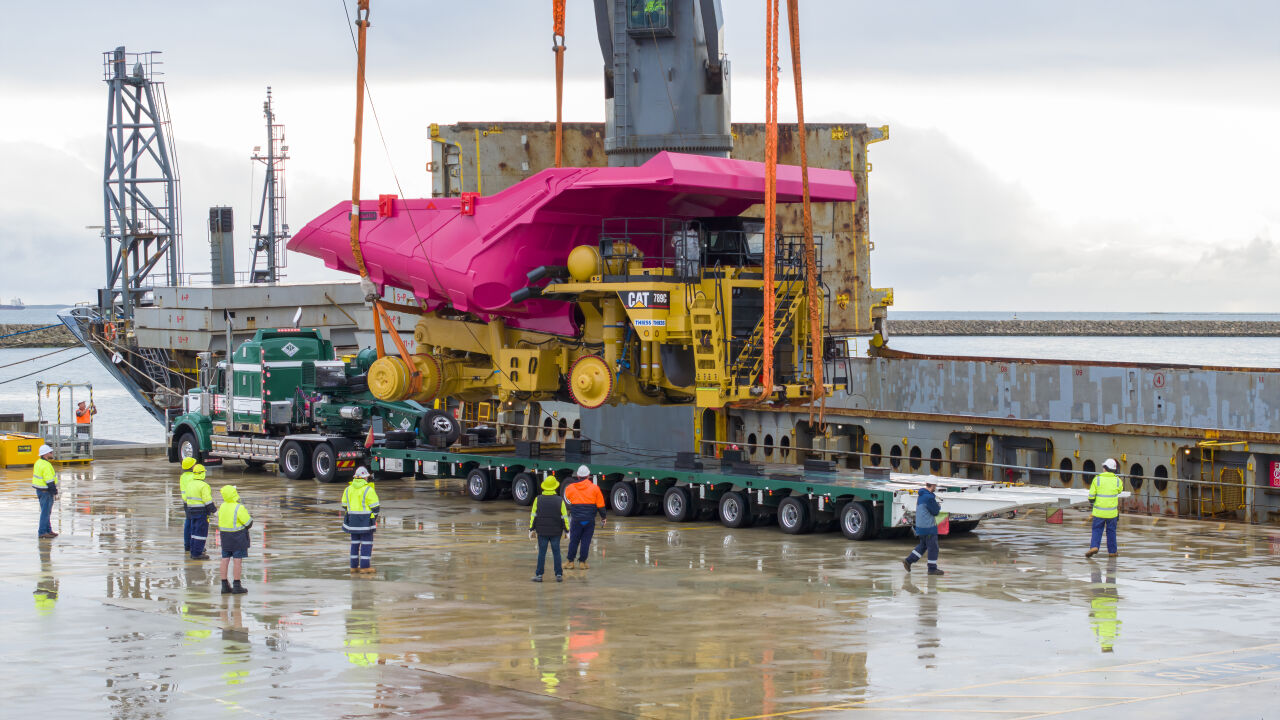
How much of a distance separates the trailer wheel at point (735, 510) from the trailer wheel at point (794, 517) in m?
0.65

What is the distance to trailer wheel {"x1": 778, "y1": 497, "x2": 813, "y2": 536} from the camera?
2095 cm

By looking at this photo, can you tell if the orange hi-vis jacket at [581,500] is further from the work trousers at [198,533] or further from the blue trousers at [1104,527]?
the blue trousers at [1104,527]

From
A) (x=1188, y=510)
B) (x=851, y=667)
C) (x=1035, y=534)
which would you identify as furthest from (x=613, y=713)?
(x=1188, y=510)

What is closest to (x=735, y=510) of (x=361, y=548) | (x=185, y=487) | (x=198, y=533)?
(x=361, y=548)

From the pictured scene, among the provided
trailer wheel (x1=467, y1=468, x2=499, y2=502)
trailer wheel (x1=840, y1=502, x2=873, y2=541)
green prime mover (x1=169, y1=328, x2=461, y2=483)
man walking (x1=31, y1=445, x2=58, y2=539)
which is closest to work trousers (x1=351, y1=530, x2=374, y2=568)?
man walking (x1=31, y1=445, x2=58, y2=539)

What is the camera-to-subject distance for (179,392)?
142 ft

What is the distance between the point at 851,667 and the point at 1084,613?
3.65 m

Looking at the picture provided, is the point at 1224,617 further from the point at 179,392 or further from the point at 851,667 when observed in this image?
the point at 179,392

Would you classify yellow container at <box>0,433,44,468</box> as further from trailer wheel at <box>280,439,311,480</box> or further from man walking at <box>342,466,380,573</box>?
man walking at <box>342,466,380,573</box>

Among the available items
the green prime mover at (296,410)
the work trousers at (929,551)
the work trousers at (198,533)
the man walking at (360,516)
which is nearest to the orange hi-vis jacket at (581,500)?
the man walking at (360,516)

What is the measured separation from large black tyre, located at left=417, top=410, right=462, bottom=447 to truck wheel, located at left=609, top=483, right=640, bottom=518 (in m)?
4.59

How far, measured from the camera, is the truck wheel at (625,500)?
23.2m

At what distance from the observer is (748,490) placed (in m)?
21.8

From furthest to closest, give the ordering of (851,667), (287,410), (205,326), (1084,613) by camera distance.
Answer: (205,326) < (287,410) < (1084,613) < (851,667)
